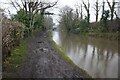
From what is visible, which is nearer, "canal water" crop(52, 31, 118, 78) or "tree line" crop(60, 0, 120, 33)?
"canal water" crop(52, 31, 118, 78)

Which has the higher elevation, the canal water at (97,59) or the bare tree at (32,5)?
the bare tree at (32,5)

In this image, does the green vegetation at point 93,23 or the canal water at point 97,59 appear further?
the green vegetation at point 93,23

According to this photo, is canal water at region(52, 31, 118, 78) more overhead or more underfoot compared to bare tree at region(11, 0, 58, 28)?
more underfoot

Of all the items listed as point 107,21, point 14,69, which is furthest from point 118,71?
point 107,21

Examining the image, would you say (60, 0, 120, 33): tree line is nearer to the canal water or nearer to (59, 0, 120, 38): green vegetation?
(59, 0, 120, 38): green vegetation

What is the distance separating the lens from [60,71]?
8.27 metres

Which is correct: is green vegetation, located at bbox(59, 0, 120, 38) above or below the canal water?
above

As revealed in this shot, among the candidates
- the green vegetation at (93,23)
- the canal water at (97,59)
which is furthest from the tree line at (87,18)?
the canal water at (97,59)

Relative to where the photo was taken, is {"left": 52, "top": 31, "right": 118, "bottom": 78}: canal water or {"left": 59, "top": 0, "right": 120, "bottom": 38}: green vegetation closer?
{"left": 52, "top": 31, "right": 118, "bottom": 78}: canal water

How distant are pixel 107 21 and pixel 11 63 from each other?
90.2 ft

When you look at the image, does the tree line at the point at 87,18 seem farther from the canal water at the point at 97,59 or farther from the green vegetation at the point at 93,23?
the canal water at the point at 97,59

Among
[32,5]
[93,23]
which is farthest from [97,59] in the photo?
[93,23]

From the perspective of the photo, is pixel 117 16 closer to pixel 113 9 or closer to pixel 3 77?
pixel 113 9

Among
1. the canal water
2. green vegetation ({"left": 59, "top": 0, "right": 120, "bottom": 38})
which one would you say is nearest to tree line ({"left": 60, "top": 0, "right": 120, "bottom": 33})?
green vegetation ({"left": 59, "top": 0, "right": 120, "bottom": 38})
